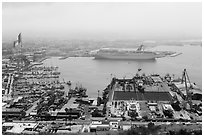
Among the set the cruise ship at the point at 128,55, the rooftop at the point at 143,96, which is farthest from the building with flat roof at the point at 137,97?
the cruise ship at the point at 128,55

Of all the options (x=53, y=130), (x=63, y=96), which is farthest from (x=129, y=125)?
(x=63, y=96)

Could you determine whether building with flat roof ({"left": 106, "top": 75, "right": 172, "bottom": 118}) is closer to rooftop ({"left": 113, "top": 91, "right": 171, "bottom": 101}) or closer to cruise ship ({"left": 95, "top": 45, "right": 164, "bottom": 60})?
rooftop ({"left": 113, "top": 91, "right": 171, "bottom": 101})

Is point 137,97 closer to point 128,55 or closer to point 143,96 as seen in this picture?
point 143,96

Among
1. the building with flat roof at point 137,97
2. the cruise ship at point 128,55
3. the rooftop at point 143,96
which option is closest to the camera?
the building with flat roof at point 137,97

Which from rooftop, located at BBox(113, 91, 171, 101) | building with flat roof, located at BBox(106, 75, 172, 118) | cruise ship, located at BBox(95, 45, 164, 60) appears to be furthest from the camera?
cruise ship, located at BBox(95, 45, 164, 60)

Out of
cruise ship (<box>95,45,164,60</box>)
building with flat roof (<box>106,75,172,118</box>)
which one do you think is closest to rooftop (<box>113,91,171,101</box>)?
building with flat roof (<box>106,75,172,118</box>)

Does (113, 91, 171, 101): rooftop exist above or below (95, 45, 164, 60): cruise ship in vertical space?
below

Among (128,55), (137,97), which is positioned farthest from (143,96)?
(128,55)

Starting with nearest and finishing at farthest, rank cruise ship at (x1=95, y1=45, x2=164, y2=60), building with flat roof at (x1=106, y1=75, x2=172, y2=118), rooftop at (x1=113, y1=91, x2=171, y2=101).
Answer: building with flat roof at (x1=106, y1=75, x2=172, y2=118)
rooftop at (x1=113, y1=91, x2=171, y2=101)
cruise ship at (x1=95, y1=45, x2=164, y2=60)

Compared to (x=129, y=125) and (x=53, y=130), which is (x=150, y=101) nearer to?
(x=129, y=125)

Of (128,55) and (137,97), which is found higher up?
(128,55)

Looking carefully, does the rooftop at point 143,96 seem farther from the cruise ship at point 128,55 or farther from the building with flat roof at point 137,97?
the cruise ship at point 128,55
